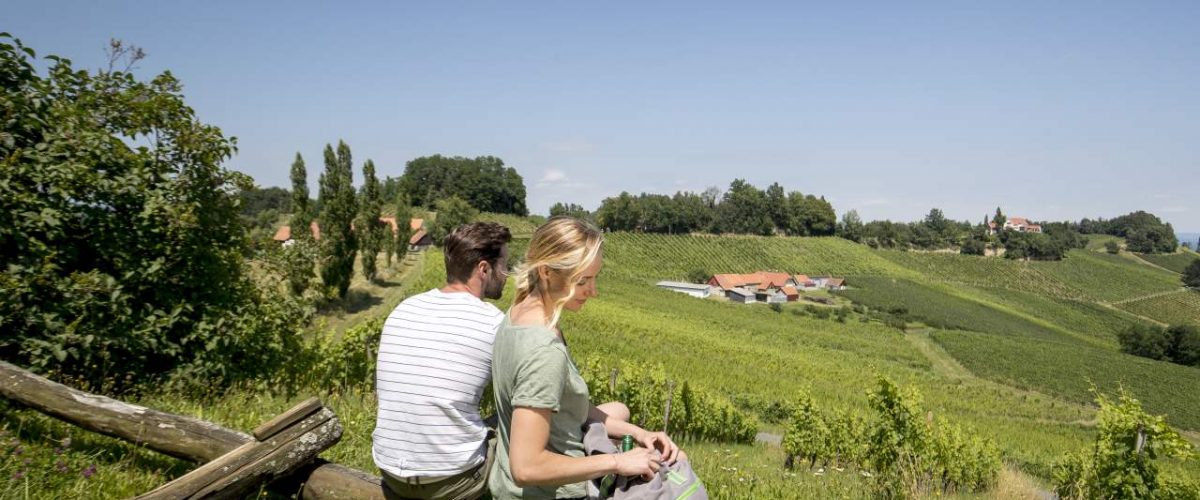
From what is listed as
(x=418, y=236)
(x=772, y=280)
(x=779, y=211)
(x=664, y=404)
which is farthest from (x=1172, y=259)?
(x=664, y=404)

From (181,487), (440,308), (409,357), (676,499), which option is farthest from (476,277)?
(181,487)

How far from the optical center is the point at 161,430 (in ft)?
10.4

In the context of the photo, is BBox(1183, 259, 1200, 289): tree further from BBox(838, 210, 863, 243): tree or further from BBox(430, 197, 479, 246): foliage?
BBox(430, 197, 479, 246): foliage

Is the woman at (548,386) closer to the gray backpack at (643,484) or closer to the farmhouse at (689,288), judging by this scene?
the gray backpack at (643,484)

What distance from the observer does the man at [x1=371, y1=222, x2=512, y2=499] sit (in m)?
2.33

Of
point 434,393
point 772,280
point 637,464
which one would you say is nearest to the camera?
point 637,464

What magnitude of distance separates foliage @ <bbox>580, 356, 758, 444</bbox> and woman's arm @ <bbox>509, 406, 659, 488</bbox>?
10.6m

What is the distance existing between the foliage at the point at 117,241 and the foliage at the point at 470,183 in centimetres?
8261

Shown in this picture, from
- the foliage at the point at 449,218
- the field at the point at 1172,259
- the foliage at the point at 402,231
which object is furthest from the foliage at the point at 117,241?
the field at the point at 1172,259

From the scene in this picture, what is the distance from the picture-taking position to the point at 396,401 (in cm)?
237

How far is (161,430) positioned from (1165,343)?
74.3 metres

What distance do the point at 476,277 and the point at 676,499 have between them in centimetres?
125

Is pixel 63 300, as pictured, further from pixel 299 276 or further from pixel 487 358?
pixel 487 358

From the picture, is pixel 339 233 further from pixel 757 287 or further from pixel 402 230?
pixel 757 287
